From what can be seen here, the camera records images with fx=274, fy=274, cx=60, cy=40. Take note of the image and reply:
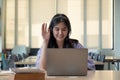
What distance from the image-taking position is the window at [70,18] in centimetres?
960

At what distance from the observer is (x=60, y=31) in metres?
2.79

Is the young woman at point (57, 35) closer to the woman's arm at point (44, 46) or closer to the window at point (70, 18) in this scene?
the woman's arm at point (44, 46)

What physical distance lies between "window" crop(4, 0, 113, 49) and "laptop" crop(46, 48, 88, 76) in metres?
7.17

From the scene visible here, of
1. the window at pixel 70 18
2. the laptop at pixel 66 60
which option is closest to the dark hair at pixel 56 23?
the laptop at pixel 66 60

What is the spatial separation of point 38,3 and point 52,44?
22.9 ft

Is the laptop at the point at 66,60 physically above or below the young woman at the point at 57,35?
below

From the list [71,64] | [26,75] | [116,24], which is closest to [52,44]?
[71,64]

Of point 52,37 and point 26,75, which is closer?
point 26,75

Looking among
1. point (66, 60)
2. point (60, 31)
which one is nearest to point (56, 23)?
point (60, 31)

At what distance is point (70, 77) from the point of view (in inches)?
95.0

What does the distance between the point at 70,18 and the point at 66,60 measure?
7304mm

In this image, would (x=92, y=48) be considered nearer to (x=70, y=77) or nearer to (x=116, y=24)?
(x=116, y=24)

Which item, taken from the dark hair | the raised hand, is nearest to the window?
the dark hair

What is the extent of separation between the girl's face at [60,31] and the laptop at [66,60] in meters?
0.40
